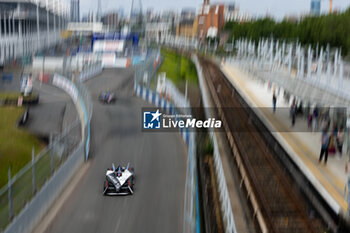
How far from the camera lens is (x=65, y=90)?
35562 mm

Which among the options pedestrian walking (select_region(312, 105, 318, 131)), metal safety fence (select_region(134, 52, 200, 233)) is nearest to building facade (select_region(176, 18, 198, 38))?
metal safety fence (select_region(134, 52, 200, 233))

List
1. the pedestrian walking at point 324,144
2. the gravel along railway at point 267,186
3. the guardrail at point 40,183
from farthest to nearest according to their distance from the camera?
1. the pedestrian walking at point 324,144
2. the gravel along railway at point 267,186
3. the guardrail at point 40,183

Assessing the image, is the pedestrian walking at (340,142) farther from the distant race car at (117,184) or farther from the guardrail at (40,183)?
the guardrail at (40,183)

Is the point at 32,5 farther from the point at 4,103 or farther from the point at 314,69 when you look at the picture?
the point at 314,69

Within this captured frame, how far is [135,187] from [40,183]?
10.1 feet

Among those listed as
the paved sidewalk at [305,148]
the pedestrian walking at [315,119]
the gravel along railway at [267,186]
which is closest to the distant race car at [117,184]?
the gravel along railway at [267,186]

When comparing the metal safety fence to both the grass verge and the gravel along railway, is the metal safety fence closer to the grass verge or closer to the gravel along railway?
the gravel along railway

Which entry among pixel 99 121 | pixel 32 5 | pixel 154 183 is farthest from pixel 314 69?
pixel 32 5

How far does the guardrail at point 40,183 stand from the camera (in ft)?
31.9

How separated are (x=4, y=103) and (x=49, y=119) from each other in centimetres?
562

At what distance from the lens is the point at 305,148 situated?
51.5ft

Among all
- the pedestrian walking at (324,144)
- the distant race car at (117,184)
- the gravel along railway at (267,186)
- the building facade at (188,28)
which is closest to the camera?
the gravel along railway at (267,186)

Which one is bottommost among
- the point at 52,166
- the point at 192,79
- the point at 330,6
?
the point at 192,79

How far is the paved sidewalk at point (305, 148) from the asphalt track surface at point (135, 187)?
3.80m
